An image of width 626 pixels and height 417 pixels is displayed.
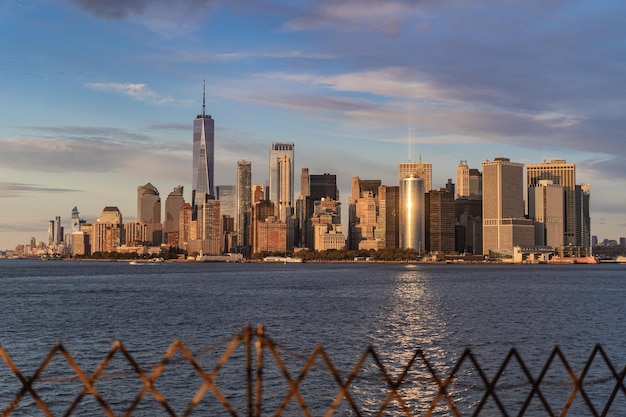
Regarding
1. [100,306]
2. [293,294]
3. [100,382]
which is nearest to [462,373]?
[100,382]

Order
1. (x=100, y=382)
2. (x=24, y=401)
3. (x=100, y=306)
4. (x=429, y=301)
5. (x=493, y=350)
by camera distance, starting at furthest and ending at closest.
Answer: (x=429, y=301), (x=100, y=306), (x=493, y=350), (x=100, y=382), (x=24, y=401)

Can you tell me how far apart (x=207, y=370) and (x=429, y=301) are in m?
71.0

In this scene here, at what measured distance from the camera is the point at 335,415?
37.8m

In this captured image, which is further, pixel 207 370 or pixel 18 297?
pixel 18 297

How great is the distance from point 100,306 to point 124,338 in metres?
39.3

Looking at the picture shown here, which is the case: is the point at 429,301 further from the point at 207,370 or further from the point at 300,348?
the point at 207,370

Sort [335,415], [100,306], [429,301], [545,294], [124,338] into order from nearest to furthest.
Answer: [335,415], [124,338], [100,306], [429,301], [545,294]

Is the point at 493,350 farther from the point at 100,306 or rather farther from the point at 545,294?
the point at 545,294

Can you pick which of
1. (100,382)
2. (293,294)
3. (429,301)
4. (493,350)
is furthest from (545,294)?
(100,382)

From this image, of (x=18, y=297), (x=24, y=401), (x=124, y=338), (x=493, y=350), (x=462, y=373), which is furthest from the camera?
(x=18, y=297)

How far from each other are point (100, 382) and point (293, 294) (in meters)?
86.9

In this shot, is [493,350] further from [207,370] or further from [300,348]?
[207,370]

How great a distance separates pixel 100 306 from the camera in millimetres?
103750

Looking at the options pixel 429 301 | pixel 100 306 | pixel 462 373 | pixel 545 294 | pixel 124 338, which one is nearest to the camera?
pixel 462 373
